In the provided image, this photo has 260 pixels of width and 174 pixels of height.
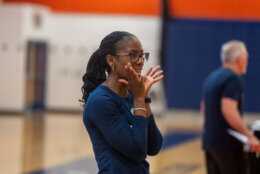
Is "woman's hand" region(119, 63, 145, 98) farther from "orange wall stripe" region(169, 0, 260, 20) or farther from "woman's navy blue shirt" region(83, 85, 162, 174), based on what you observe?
"orange wall stripe" region(169, 0, 260, 20)

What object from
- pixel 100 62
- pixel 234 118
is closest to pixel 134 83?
pixel 100 62

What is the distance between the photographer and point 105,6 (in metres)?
17.1

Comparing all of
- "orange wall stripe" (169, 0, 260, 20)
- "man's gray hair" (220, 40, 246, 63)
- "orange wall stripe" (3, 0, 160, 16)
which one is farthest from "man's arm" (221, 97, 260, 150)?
"orange wall stripe" (3, 0, 160, 16)

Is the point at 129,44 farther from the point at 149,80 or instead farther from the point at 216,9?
the point at 216,9

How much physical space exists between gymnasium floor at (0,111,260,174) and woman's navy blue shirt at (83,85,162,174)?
5.29m

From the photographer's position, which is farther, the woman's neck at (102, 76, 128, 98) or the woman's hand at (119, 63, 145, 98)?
the woman's neck at (102, 76, 128, 98)

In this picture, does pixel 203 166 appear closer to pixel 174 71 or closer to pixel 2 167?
pixel 2 167

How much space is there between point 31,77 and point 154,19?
3.91 m

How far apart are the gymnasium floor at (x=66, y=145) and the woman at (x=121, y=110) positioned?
5253 millimetres

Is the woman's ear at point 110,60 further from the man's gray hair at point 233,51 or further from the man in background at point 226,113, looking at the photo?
the man's gray hair at point 233,51

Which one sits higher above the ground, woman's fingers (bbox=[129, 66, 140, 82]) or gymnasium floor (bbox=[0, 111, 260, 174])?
woman's fingers (bbox=[129, 66, 140, 82])

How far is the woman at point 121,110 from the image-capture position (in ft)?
8.44

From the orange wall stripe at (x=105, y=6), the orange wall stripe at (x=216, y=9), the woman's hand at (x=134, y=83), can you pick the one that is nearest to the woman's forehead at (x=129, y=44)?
the woman's hand at (x=134, y=83)

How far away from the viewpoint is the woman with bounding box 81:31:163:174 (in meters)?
2.57
